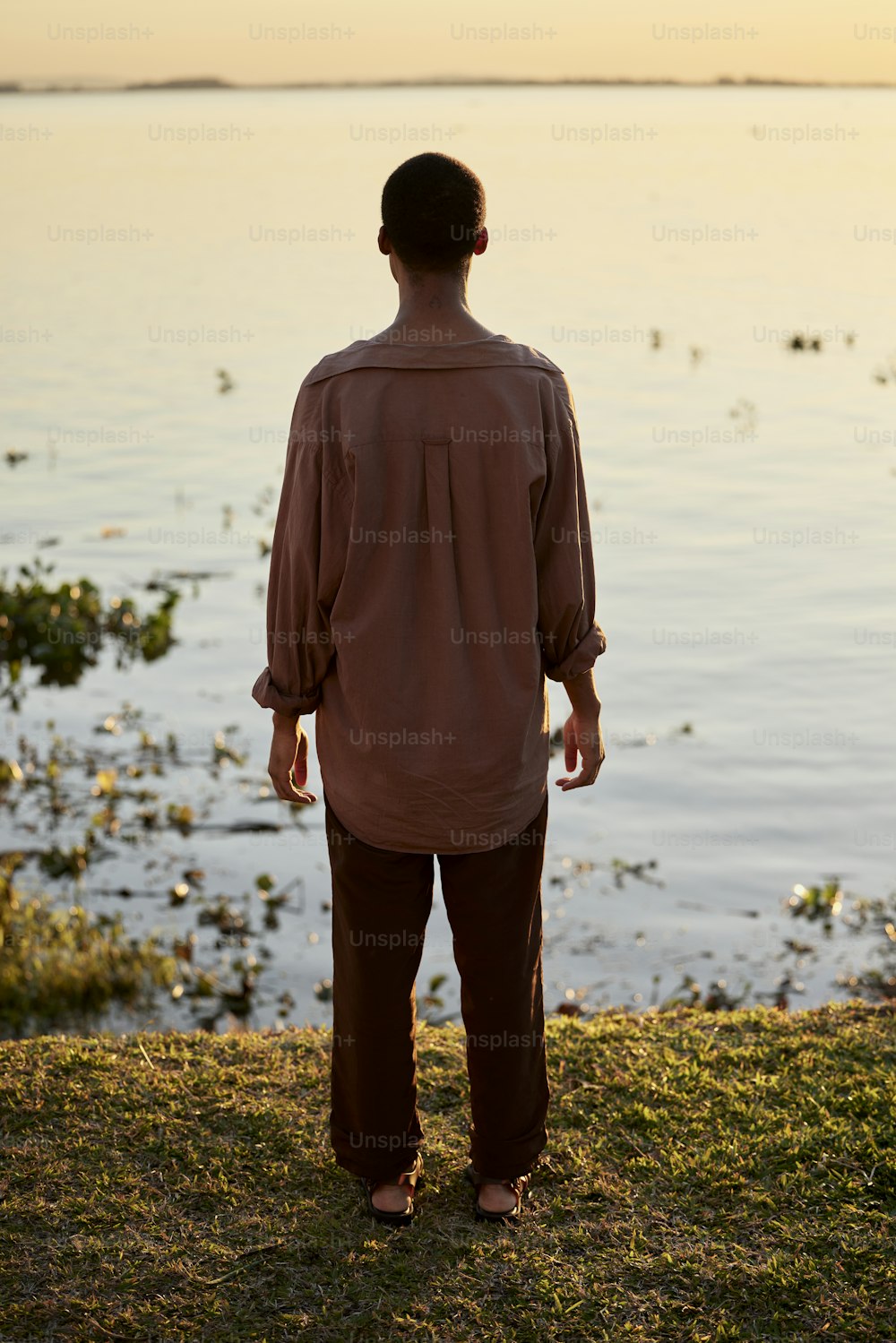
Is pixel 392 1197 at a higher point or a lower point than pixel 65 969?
A: higher

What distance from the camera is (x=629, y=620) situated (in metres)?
10.5

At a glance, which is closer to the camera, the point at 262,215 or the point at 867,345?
the point at 867,345

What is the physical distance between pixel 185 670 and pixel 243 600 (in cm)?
149

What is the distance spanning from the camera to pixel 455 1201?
3361 millimetres

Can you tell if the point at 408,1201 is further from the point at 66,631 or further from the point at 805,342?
→ the point at 805,342

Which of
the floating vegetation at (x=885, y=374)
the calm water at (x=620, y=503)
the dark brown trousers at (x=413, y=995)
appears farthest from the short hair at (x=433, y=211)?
the floating vegetation at (x=885, y=374)

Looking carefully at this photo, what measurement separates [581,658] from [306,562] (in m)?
0.61

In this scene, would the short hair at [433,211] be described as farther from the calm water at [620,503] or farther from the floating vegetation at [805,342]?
the floating vegetation at [805,342]

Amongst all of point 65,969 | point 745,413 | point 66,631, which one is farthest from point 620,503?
point 65,969

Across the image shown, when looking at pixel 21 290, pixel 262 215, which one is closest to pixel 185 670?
pixel 21 290

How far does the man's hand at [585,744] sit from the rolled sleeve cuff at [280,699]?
56cm

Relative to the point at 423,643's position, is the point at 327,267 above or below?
above

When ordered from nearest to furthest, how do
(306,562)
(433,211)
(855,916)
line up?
(433,211)
(306,562)
(855,916)

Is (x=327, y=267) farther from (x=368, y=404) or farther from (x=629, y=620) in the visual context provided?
(x=368, y=404)
